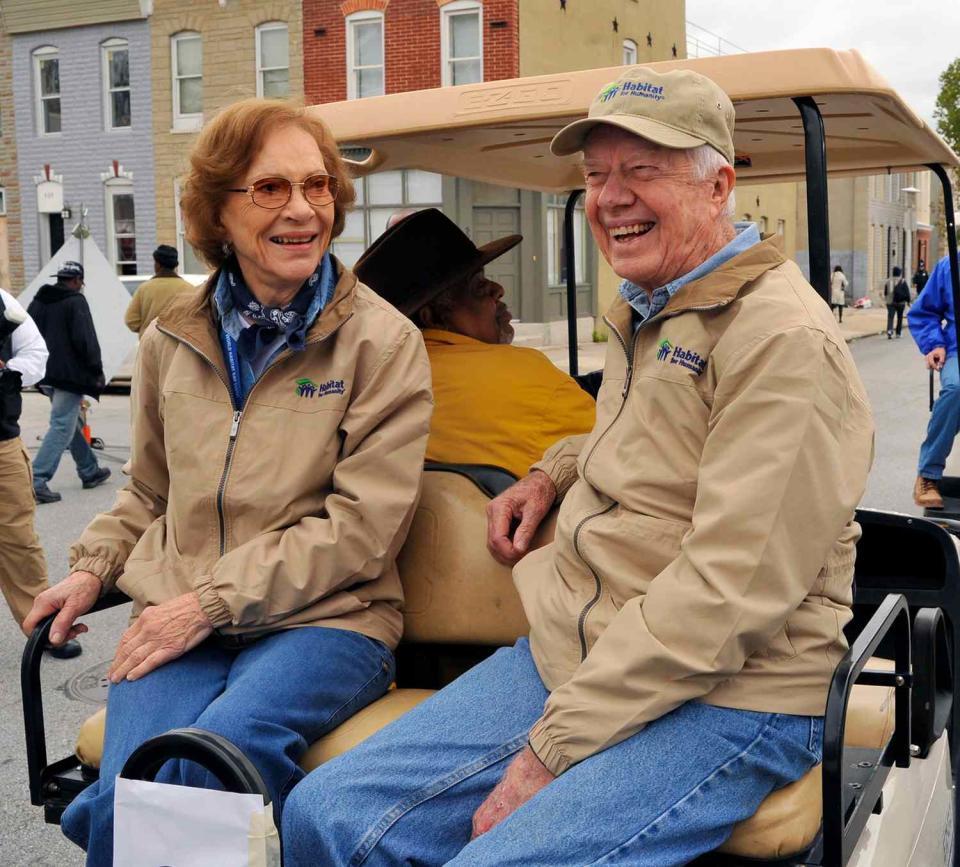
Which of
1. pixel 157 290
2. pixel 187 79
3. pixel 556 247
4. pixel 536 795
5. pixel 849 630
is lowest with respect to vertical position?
pixel 849 630

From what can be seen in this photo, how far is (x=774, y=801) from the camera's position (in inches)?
86.7

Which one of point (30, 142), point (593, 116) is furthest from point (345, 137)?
point (30, 142)

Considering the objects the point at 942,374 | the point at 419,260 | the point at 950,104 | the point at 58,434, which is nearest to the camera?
the point at 419,260

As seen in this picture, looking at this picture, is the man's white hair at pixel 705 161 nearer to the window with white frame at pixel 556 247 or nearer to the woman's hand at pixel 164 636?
the woman's hand at pixel 164 636

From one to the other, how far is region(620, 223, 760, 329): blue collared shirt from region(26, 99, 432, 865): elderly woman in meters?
0.60

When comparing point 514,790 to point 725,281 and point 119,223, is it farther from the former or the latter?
point 119,223

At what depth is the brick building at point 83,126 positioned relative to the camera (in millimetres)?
26547

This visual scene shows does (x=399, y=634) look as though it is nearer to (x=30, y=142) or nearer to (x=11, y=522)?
(x=11, y=522)

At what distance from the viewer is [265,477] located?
2736mm

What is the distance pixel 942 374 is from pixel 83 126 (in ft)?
76.7

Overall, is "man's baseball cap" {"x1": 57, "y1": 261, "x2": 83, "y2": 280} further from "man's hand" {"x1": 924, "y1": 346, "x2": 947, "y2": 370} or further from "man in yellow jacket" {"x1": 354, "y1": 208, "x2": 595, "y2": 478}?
"man in yellow jacket" {"x1": 354, "y1": 208, "x2": 595, "y2": 478}

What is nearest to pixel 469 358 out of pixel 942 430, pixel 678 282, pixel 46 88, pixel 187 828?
pixel 678 282

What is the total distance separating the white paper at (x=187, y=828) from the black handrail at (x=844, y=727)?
91 centimetres

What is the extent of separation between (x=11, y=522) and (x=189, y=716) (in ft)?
11.5
